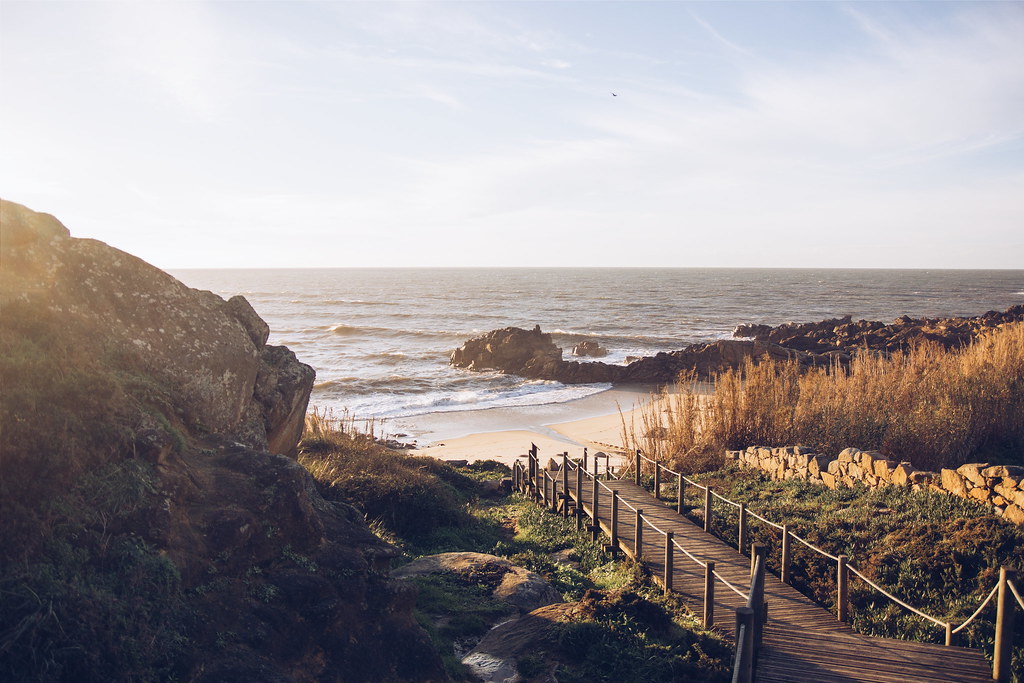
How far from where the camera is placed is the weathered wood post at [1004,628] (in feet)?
18.6

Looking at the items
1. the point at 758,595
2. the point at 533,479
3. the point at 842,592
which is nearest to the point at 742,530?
the point at 842,592

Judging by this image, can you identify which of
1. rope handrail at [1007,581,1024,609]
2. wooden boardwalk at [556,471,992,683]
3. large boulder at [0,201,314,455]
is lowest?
wooden boardwalk at [556,471,992,683]

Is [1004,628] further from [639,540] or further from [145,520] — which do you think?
[145,520]

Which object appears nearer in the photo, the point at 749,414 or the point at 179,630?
the point at 179,630

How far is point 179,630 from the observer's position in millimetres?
4840

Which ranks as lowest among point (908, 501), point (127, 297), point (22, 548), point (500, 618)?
point (500, 618)

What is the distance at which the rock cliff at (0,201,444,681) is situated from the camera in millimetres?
4496

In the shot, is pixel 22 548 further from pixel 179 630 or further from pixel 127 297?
pixel 127 297

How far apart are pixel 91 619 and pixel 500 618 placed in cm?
470

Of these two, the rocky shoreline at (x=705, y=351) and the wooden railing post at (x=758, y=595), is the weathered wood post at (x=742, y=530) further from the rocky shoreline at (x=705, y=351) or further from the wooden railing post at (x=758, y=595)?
the rocky shoreline at (x=705, y=351)

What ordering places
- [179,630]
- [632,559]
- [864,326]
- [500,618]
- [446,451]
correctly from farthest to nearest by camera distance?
[864,326]
[446,451]
[632,559]
[500,618]
[179,630]

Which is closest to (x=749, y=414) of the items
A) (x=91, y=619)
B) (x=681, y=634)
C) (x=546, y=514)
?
(x=546, y=514)

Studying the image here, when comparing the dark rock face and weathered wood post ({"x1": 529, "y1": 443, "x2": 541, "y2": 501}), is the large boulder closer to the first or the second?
weathered wood post ({"x1": 529, "y1": 443, "x2": 541, "y2": 501})

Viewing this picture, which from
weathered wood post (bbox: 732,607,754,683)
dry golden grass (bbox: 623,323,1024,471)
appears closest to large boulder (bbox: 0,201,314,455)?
weathered wood post (bbox: 732,607,754,683)
